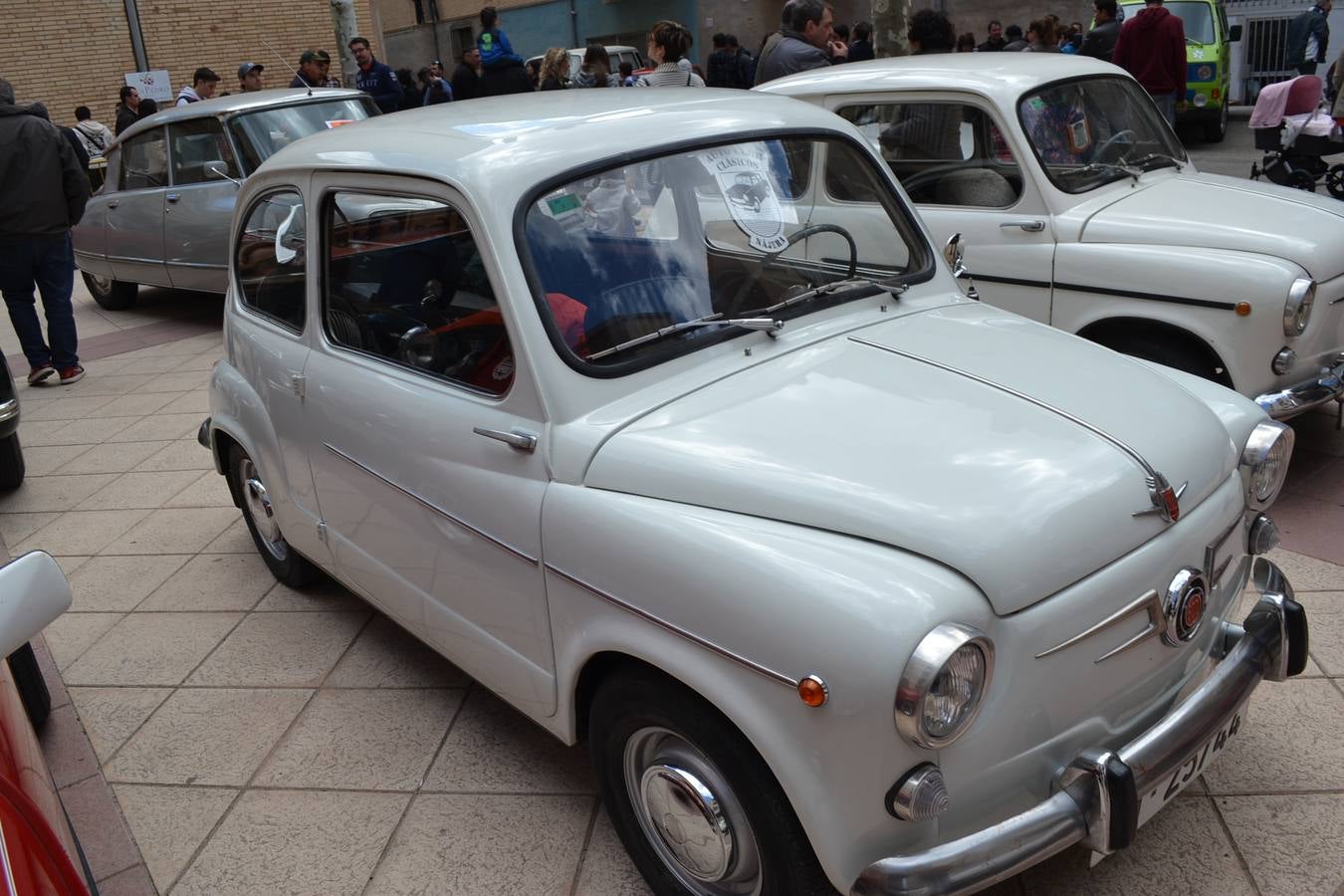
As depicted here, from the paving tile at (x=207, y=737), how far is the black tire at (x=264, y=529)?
2.26ft

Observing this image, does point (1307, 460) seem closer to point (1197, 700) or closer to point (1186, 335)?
point (1186, 335)

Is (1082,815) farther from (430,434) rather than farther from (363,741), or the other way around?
(363,741)

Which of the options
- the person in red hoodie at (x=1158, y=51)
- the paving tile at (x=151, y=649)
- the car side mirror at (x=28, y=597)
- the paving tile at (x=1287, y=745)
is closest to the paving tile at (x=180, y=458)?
the paving tile at (x=151, y=649)

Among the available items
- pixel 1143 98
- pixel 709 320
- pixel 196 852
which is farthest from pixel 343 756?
pixel 1143 98

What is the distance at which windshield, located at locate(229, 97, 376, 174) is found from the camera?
29.1 ft

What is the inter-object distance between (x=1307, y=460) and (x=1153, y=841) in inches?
116

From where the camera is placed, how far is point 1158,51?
10.2 metres

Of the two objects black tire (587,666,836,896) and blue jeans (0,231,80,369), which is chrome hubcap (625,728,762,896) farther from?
blue jeans (0,231,80,369)

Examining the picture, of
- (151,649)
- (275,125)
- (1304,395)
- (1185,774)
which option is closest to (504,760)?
(151,649)

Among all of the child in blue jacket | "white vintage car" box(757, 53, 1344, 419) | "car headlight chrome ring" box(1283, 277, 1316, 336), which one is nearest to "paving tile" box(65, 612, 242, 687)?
"white vintage car" box(757, 53, 1344, 419)

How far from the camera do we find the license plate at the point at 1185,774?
224 centimetres

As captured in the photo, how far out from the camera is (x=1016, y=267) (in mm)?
5133

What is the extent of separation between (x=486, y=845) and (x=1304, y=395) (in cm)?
364

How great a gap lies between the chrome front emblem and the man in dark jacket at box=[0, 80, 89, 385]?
7.36 meters
